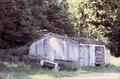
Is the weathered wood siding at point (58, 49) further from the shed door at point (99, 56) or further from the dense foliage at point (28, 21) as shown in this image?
the dense foliage at point (28, 21)

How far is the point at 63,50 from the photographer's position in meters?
37.8

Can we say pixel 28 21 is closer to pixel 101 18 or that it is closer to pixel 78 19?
pixel 78 19

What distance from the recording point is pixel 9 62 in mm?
34438

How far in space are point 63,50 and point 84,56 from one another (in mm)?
2289

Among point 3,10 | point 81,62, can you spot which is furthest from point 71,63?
point 3,10

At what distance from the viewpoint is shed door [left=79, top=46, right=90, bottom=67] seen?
38.6 m

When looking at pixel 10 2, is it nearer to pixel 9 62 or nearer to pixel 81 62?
pixel 9 62

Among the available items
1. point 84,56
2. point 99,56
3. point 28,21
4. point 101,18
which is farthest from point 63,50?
point 101,18

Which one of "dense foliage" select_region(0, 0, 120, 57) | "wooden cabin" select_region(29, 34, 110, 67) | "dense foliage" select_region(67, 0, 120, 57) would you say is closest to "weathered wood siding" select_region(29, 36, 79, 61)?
"wooden cabin" select_region(29, 34, 110, 67)

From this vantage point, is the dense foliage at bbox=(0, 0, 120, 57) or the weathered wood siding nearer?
the weathered wood siding

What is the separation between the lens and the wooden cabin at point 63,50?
37688mm

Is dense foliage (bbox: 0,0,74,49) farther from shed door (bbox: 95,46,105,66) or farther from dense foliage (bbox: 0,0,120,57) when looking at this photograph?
shed door (bbox: 95,46,105,66)

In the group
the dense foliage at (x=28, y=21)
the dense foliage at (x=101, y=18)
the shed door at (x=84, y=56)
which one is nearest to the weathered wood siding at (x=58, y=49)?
the shed door at (x=84, y=56)

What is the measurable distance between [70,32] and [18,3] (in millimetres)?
14234
